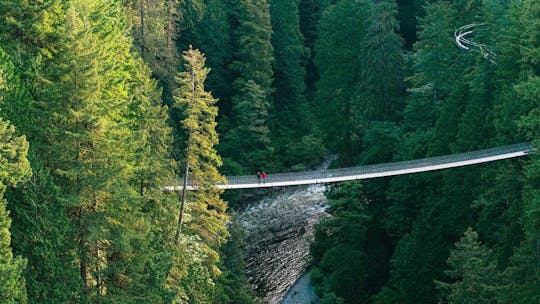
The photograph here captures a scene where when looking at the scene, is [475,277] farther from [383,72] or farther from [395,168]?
[383,72]

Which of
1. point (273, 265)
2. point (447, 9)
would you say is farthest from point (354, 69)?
point (273, 265)

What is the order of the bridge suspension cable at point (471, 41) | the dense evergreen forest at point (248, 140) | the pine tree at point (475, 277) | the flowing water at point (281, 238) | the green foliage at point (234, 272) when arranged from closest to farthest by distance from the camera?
the dense evergreen forest at point (248, 140) < the pine tree at point (475, 277) < the green foliage at point (234, 272) < the bridge suspension cable at point (471, 41) < the flowing water at point (281, 238)

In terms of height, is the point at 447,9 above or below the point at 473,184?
above

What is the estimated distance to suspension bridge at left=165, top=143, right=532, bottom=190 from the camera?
101ft

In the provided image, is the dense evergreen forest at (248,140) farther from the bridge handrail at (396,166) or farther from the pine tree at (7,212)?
the bridge handrail at (396,166)

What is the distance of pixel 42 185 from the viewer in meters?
16.8

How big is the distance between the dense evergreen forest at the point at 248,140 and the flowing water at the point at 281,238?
1531 millimetres

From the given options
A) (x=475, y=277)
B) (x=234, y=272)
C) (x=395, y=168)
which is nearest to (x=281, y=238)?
(x=234, y=272)

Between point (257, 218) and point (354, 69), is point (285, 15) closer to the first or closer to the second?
point (354, 69)

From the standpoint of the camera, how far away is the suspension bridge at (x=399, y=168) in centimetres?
3067

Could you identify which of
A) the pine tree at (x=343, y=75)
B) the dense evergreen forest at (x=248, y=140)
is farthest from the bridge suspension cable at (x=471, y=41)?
the pine tree at (x=343, y=75)

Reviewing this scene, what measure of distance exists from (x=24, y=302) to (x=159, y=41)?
1279 inches

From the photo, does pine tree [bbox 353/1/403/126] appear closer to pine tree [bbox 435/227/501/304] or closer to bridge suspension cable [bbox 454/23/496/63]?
bridge suspension cable [bbox 454/23/496/63]

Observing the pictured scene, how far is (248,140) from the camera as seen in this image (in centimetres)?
5081
